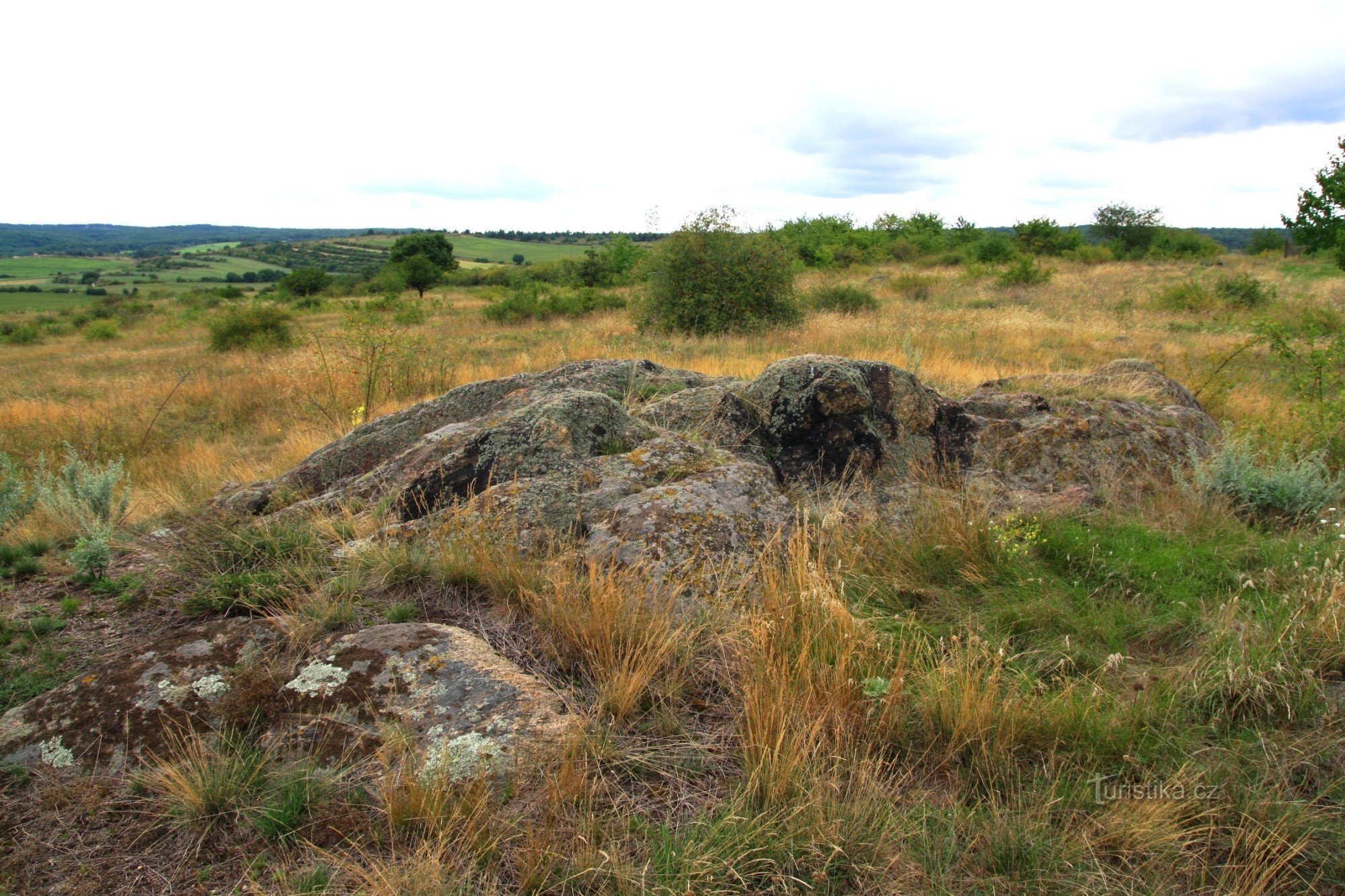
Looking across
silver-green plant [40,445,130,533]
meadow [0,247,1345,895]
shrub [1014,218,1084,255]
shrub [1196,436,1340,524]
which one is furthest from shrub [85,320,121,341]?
shrub [1014,218,1084,255]

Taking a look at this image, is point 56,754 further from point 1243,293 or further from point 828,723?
point 1243,293

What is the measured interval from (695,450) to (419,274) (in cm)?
4573

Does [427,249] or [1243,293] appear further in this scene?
[427,249]

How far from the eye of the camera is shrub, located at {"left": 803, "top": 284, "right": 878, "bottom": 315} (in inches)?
778

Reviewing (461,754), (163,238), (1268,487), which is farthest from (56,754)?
(163,238)

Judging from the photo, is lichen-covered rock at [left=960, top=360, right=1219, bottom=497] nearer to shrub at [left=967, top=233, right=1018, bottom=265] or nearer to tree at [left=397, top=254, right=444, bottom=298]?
shrub at [left=967, top=233, right=1018, bottom=265]

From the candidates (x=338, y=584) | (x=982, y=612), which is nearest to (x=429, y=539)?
(x=338, y=584)

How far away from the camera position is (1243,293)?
819 inches

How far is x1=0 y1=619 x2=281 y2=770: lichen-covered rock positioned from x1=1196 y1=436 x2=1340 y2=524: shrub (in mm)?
5546

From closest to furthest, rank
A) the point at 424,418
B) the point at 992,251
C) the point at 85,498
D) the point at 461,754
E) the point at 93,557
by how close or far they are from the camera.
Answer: the point at 461,754 < the point at 93,557 < the point at 85,498 < the point at 424,418 < the point at 992,251

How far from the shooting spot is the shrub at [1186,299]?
65.7ft

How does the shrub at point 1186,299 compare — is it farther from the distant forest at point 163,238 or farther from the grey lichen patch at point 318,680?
the distant forest at point 163,238

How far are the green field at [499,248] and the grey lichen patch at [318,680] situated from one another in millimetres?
80833

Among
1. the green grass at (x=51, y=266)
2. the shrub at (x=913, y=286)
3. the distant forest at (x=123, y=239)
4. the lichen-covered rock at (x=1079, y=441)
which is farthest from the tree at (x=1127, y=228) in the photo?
the distant forest at (x=123, y=239)
